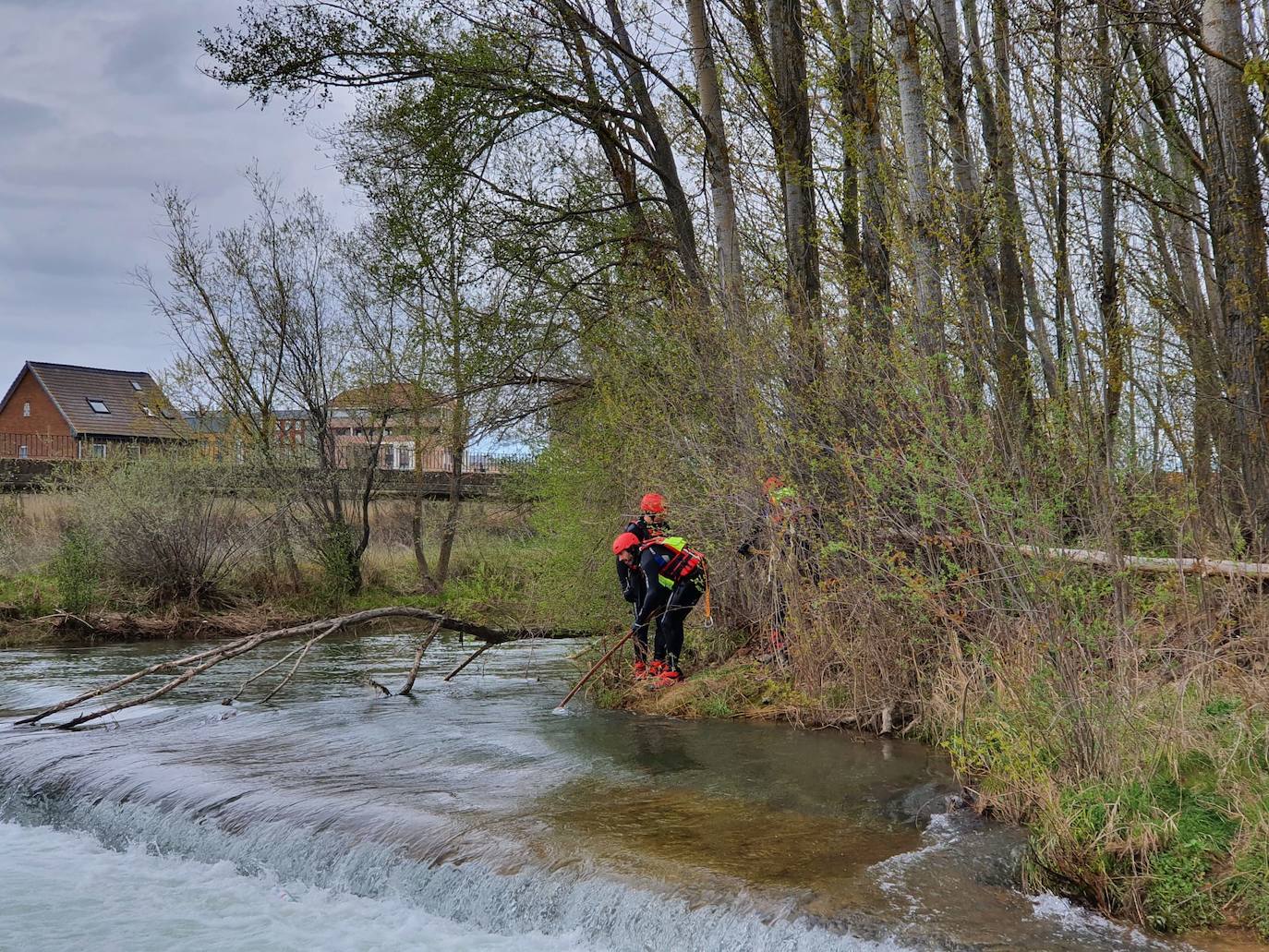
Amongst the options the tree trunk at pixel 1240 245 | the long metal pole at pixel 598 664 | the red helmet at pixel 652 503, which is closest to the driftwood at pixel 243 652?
the long metal pole at pixel 598 664

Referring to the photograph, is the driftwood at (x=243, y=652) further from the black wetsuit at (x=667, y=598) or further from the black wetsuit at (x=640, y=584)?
the black wetsuit at (x=667, y=598)

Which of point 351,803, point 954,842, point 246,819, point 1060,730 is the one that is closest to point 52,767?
point 246,819

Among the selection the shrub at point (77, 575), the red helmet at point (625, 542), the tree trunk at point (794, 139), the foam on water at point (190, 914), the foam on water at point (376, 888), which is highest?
the tree trunk at point (794, 139)

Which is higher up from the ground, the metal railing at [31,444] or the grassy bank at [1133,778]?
the metal railing at [31,444]

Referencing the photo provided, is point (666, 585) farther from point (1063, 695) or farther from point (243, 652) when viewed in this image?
point (1063, 695)

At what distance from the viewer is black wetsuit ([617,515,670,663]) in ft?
36.3

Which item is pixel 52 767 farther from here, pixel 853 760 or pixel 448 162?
pixel 448 162

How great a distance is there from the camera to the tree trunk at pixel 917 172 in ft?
29.2

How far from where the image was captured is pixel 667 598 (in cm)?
1127

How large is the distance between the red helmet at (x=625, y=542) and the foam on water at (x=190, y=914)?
15.5ft

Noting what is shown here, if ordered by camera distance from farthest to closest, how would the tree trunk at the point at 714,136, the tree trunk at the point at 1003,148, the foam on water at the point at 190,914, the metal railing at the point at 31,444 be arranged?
the metal railing at the point at 31,444
the tree trunk at the point at 714,136
the tree trunk at the point at 1003,148
the foam on water at the point at 190,914

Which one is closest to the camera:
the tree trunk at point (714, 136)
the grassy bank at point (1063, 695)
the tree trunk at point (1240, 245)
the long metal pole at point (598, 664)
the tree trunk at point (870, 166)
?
the grassy bank at point (1063, 695)

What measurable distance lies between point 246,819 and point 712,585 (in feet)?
17.4

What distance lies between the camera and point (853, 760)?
8570 mm
